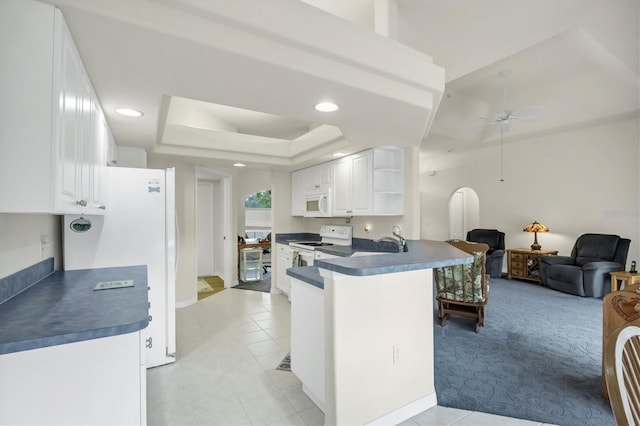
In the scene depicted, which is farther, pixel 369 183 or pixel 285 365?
pixel 369 183

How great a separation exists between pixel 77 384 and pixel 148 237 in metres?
1.80

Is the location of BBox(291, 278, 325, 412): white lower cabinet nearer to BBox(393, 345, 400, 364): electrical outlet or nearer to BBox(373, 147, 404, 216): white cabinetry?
BBox(393, 345, 400, 364): electrical outlet

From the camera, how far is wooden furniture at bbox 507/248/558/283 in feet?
19.5

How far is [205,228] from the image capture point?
21.7 feet

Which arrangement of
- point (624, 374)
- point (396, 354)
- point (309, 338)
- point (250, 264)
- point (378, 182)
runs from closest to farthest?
point (624, 374) → point (396, 354) → point (309, 338) → point (378, 182) → point (250, 264)

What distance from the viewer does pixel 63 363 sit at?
112cm

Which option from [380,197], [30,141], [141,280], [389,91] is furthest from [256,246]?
[30,141]

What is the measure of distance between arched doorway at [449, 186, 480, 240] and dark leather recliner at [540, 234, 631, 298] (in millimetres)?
Result: 3659

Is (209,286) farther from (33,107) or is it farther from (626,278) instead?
(626,278)

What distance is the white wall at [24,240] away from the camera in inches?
60.4

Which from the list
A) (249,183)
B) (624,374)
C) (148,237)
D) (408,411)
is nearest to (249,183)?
(249,183)

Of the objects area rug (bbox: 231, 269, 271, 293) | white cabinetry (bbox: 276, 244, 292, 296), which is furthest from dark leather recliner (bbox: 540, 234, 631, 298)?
area rug (bbox: 231, 269, 271, 293)

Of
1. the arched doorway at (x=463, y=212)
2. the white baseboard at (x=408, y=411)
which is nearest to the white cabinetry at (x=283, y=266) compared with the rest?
the white baseboard at (x=408, y=411)

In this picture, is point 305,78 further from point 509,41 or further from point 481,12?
point 509,41
